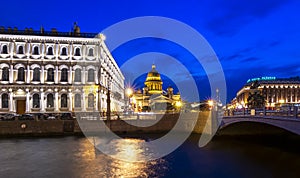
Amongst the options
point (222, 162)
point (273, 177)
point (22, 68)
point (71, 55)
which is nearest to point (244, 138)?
point (222, 162)

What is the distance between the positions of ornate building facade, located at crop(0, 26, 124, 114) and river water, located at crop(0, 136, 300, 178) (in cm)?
2289

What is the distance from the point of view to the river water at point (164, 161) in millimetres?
22891

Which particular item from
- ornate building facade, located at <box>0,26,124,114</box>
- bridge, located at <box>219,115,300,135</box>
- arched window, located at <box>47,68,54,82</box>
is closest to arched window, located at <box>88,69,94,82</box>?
ornate building facade, located at <box>0,26,124,114</box>

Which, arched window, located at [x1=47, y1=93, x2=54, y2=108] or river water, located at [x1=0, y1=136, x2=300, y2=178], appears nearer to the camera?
river water, located at [x1=0, y1=136, x2=300, y2=178]

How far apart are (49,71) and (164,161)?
39570mm

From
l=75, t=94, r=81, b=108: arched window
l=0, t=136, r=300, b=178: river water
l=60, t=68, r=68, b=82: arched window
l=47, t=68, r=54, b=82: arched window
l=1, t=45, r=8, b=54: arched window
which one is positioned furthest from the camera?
l=75, t=94, r=81, b=108: arched window

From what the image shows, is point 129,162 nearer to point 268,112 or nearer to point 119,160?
point 119,160

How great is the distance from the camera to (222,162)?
2641 cm

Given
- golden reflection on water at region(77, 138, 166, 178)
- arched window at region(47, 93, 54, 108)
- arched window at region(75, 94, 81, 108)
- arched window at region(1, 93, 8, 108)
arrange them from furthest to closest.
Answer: arched window at region(75, 94, 81, 108)
arched window at region(47, 93, 54, 108)
arched window at region(1, 93, 8, 108)
golden reflection on water at region(77, 138, 166, 178)

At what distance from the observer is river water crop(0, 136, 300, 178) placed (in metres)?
22.9

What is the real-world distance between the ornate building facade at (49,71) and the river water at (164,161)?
75.1ft

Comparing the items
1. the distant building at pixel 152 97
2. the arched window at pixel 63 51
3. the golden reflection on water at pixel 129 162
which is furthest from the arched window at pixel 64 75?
the distant building at pixel 152 97

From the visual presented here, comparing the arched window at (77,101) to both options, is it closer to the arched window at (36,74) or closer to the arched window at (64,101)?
the arched window at (64,101)

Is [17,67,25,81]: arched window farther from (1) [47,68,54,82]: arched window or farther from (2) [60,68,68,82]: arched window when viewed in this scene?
(2) [60,68,68,82]: arched window
